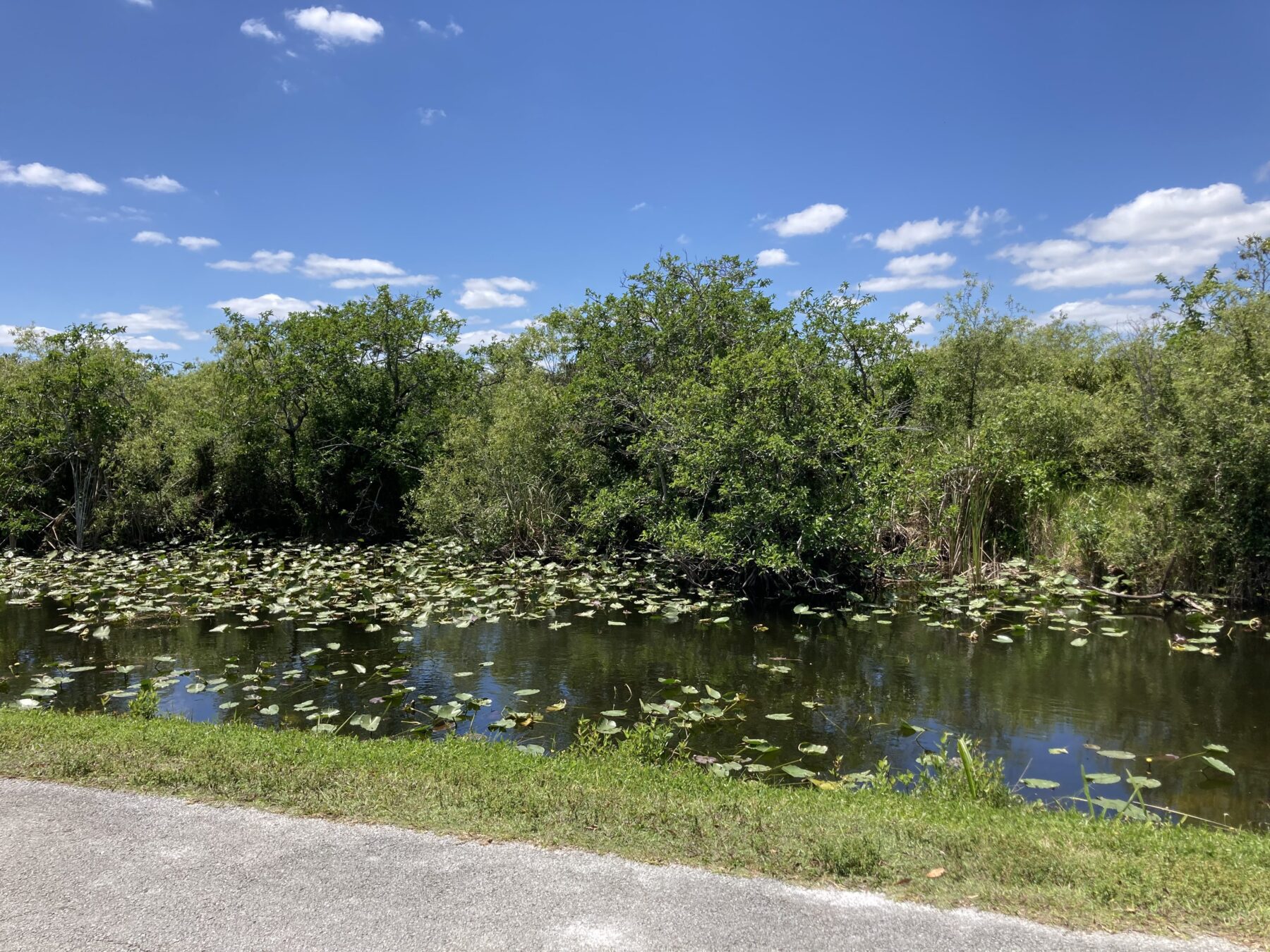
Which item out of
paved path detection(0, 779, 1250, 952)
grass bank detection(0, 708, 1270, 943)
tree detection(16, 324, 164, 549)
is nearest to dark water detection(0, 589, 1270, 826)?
grass bank detection(0, 708, 1270, 943)

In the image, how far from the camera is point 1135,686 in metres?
9.49

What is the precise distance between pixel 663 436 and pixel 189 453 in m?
14.1

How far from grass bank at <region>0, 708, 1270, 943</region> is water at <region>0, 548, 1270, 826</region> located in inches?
68.1

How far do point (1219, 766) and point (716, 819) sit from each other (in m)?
4.97

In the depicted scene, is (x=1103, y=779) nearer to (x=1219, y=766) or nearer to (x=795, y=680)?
(x=1219, y=766)

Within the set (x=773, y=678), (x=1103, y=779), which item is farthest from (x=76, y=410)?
(x=1103, y=779)

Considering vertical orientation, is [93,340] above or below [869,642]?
above

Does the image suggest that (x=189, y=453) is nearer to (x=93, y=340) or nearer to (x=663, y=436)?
(x=93, y=340)

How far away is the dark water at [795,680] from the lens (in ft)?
25.0

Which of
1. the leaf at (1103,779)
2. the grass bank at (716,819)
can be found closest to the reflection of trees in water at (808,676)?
the leaf at (1103,779)

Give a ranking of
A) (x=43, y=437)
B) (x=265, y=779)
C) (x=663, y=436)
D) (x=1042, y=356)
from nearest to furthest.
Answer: (x=265, y=779) < (x=663, y=436) < (x=43, y=437) < (x=1042, y=356)

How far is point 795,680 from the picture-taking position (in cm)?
988

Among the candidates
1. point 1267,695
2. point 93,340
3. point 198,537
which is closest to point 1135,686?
point 1267,695

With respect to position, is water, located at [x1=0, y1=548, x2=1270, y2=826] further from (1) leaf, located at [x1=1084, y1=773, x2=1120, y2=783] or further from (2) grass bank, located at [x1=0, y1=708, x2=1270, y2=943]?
(2) grass bank, located at [x1=0, y1=708, x2=1270, y2=943]
